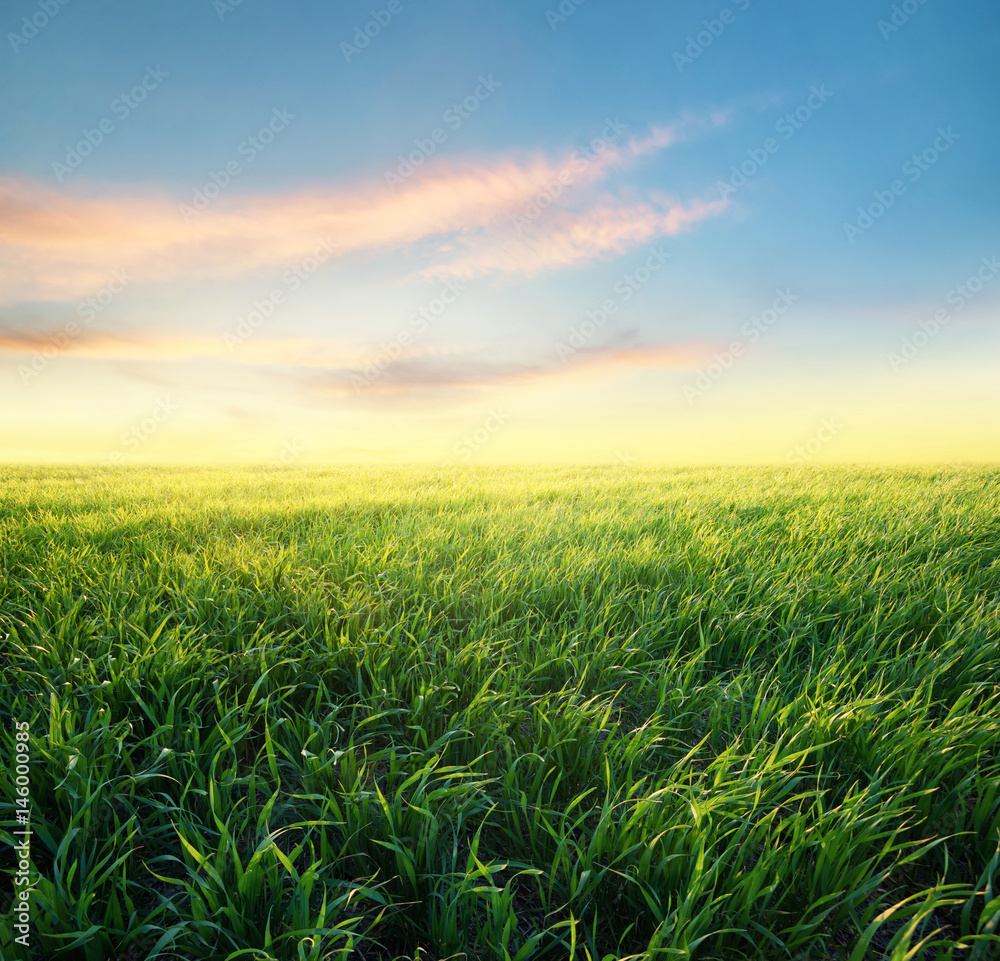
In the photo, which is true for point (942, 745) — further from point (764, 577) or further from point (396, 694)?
point (396, 694)

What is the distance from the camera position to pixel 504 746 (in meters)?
1.79

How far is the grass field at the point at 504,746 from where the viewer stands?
1.20 meters

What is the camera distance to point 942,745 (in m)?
1.67

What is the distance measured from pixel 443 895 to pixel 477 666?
937 mm

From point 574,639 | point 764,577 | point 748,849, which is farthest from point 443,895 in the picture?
point 764,577

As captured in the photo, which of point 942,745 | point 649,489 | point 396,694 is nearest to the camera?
point 942,745

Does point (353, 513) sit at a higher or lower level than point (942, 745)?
higher

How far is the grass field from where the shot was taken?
1.20m

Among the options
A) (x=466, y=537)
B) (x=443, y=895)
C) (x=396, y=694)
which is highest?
(x=466, y=537)

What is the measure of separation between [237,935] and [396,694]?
92 cm

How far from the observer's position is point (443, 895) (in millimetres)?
1213

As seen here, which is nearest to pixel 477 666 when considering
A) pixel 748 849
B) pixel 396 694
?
pixel 396 694

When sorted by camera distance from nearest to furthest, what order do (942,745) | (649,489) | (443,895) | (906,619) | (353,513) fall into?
(443,895) < (942,745) < (906,619) < (353,513) < (649,489)

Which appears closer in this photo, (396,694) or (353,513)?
(396,694)
